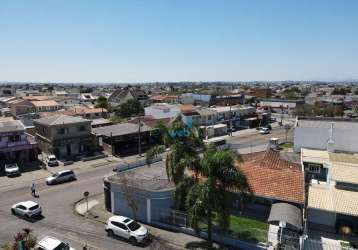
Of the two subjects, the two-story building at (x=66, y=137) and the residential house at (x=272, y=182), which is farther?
the two-story building at (x=66, y=137)

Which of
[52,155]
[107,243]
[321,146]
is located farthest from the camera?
[52,155]

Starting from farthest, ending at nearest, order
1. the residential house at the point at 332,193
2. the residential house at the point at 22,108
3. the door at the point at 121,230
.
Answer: the residential house at the point at 22,108 < the residential house at the point at 332,193 < the door at the point at 121,230

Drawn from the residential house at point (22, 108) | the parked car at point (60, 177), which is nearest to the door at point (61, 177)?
the parked car at point (60, 177)

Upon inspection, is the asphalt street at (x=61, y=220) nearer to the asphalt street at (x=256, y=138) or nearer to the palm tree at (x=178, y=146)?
the palm tree at (x=178, y=146)

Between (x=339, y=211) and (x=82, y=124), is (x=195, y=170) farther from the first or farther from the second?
(x=82, y=124)

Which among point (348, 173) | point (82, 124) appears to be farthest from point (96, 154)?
point (348, 173)

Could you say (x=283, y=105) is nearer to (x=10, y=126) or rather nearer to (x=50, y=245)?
(x=10, y=126)

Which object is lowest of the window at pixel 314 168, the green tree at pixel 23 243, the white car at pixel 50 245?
the white car at pixel 50 245

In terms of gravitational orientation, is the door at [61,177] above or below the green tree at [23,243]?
below
